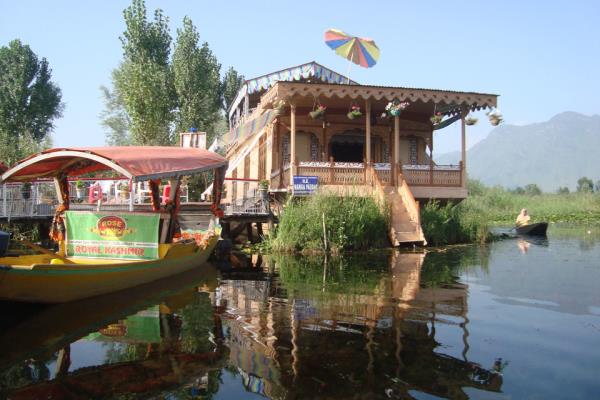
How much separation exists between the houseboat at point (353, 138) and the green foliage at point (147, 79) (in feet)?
36.9

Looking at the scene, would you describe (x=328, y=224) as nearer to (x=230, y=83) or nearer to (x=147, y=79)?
(x=147, y=79)

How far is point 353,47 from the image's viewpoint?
1958 centimetres

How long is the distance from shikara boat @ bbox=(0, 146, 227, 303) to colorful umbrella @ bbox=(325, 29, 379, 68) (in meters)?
9.98

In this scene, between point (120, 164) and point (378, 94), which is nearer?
point (120, 164)

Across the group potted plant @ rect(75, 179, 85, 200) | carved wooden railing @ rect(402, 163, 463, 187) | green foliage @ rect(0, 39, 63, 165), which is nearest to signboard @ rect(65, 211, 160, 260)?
carved wooden railing @ rect(402, 163, 463, 187)

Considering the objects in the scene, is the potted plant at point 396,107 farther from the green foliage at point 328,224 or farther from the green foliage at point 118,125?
the green foliage at point 118,125

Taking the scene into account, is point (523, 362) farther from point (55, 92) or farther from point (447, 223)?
point (55, 92)

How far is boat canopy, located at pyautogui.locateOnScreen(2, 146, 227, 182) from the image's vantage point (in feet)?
28.7

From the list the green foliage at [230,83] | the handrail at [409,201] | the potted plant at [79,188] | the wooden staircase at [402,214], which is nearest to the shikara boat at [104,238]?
the wooden staircase at [402,214]

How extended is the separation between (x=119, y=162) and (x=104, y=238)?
176 cm

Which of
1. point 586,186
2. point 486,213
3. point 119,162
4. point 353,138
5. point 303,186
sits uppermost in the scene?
point 586,186

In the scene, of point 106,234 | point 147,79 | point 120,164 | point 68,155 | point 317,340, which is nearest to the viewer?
point 317,340

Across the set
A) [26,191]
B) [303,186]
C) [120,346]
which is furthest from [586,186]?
[120,346]

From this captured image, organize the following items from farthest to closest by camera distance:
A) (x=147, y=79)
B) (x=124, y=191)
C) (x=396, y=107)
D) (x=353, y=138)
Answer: (x=147, y=79) → (x=353, y=138) → (x=124, y=191) → (x=396, y=107)
